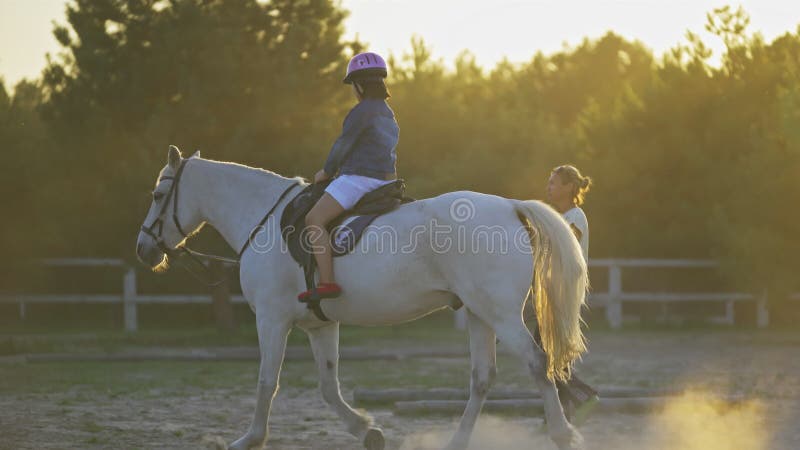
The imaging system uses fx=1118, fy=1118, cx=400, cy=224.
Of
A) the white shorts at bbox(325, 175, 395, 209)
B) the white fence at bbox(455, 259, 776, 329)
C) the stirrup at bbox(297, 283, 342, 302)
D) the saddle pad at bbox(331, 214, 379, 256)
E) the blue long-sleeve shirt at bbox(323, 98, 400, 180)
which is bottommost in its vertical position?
the white fence at bbox(455, 259, 776, 329)

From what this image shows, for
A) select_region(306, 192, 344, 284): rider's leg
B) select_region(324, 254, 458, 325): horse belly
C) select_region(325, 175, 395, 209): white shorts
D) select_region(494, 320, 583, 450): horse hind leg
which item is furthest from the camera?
select_region(325, 175, 395, 209): white shorts

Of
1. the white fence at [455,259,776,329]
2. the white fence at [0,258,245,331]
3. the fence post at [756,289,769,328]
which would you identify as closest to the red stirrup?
the white fence at [0,258,245,331]

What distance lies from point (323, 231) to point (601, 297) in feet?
53.2

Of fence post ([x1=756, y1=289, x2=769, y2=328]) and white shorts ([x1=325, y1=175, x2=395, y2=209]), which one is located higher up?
white shorts ([x1=325, y1=175, x2=395, y2=209])

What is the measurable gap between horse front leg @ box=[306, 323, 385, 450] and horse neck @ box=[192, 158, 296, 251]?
3.15ft

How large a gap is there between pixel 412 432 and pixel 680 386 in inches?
195

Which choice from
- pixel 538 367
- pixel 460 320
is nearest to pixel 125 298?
pixel 460 320

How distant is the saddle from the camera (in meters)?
8.06

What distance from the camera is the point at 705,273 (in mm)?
24812

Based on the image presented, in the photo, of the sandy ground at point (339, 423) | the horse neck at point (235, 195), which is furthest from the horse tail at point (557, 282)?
the horse neck at point (235, 195)

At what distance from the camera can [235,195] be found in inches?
352

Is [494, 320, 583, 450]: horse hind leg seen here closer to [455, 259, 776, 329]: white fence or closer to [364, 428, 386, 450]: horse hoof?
[364, 428, 386, 450]: horse hoof

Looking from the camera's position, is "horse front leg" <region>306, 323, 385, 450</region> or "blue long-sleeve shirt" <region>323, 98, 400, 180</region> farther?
"horse front leg" <region>306, 323, 385, 450</region>

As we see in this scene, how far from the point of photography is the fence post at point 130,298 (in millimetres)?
22094
